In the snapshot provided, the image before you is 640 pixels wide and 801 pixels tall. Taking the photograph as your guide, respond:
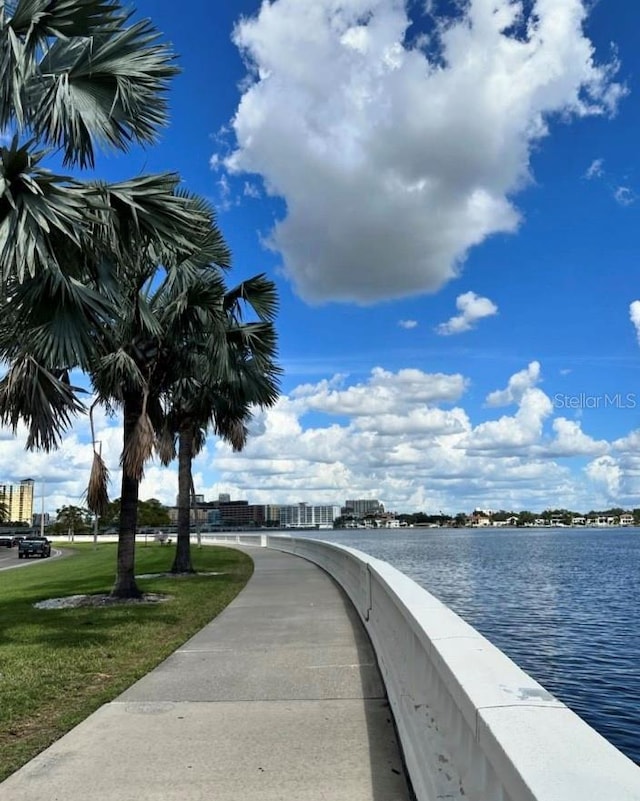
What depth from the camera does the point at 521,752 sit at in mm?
2359

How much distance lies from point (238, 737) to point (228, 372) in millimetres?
10610

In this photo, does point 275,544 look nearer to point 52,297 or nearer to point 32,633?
point 32,633

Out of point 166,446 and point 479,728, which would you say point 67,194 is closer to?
point 479,728

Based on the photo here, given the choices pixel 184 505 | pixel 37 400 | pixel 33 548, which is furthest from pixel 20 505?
pixel 37 400

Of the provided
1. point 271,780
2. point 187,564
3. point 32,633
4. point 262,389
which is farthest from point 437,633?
Result: point 187,564

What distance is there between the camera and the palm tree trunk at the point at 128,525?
1491 centimetres

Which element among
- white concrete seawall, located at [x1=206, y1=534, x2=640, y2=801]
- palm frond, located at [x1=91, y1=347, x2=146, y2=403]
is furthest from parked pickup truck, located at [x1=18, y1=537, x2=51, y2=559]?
white concrete seawall, located at [x1=206, y1=534, x2=640, y2=801]

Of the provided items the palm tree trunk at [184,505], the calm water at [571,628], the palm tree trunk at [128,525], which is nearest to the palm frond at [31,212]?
the palm tree trunk at [128,525]

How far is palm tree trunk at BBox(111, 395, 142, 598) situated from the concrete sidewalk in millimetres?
5664

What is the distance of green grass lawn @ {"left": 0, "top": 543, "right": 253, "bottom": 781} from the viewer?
6.23 m

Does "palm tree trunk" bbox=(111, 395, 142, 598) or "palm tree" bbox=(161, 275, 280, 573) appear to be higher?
"palm tree" bbox=(161, 275, 280, 573)

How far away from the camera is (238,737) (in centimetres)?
564

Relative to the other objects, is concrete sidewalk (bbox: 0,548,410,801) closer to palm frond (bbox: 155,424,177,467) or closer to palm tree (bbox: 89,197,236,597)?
palm tree (bbox: 89,197,236,597)

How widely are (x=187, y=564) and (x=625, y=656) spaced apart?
12510 mm
